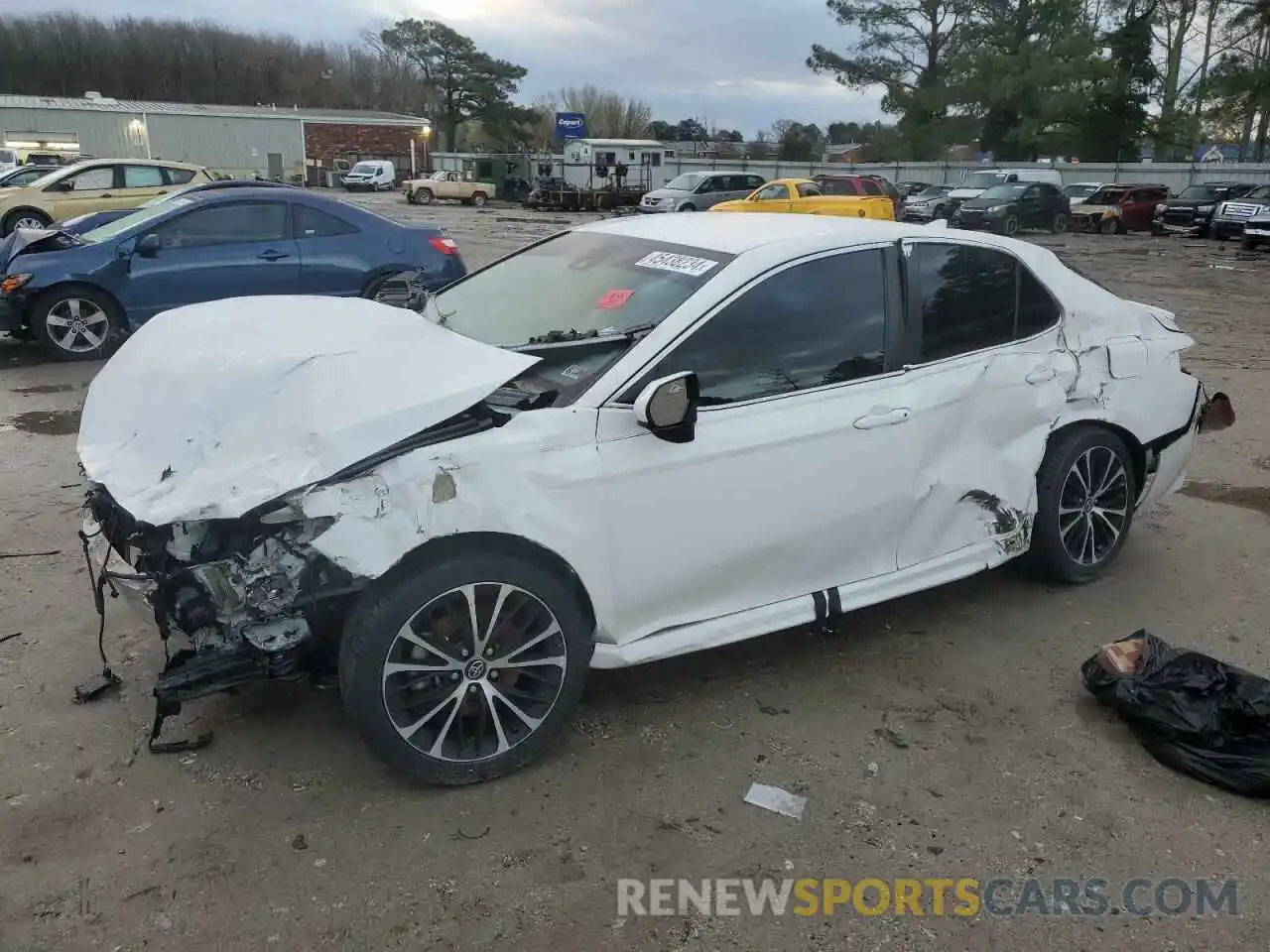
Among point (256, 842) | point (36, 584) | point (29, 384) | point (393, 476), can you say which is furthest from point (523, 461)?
point (29, 384)

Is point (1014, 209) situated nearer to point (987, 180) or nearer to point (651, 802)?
point (987, 180)

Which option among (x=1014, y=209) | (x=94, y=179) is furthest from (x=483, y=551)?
(x=1014, y=209)

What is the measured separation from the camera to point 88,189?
645 inches

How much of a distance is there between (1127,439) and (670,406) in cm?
263

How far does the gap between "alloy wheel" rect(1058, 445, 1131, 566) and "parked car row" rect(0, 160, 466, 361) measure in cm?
598

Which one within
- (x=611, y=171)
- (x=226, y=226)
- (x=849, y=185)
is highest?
(x=611, y=171)

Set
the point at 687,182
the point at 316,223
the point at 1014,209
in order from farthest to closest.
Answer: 1. the point at 687,182
2. the point at 1014,209
3. the point at 316,223

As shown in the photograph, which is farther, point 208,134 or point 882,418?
point 208,134

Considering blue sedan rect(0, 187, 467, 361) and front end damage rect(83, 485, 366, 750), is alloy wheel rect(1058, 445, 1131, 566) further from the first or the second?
blue sedan rect(0, 187, 467, 361)

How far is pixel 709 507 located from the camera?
10.8ft

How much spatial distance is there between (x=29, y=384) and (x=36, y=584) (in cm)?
487

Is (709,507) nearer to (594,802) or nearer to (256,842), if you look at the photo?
(594,802)

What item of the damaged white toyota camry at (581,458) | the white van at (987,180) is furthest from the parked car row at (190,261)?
the white van at (987,180)

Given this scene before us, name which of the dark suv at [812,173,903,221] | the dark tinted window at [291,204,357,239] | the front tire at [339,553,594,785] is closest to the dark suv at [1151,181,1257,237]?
the dark suv at [812,173,903,221]
